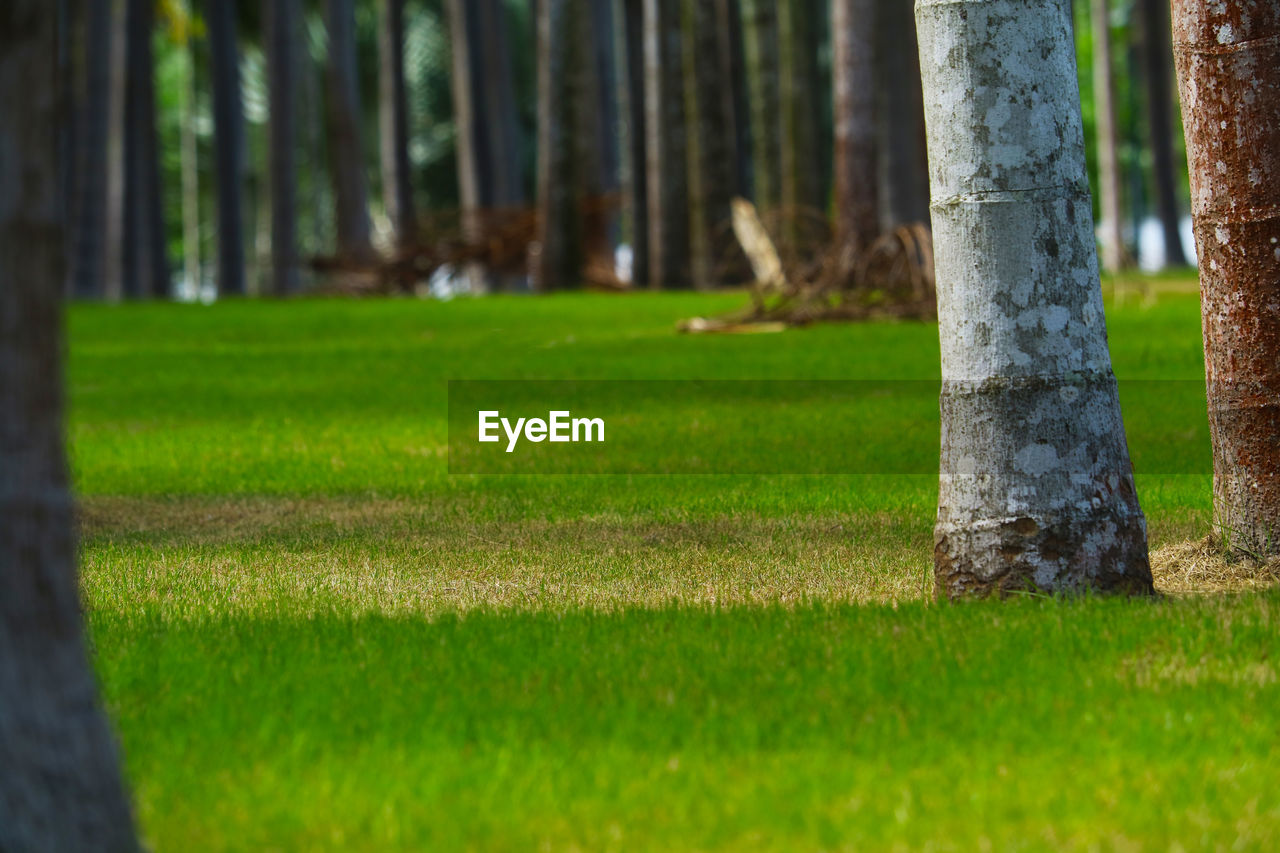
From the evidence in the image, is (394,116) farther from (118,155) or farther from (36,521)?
(36,521)

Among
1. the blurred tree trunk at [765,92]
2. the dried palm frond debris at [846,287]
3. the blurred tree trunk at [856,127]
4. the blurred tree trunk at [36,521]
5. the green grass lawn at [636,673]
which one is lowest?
the green grass lawn at [636,673]

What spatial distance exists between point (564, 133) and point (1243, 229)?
28.2m

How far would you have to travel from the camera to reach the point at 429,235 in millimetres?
38188

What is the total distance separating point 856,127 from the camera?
2358 centimetres

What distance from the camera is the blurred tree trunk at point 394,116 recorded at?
4250 centimetres

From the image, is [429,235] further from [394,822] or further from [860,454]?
[394,822]

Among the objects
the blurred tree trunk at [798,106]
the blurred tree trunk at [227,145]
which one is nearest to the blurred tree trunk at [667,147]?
the blurred tree trunk at [798,106]

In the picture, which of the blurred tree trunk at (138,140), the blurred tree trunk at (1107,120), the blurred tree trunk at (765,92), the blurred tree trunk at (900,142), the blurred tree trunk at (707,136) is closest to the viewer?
the blurred tree trunk at (900,142)

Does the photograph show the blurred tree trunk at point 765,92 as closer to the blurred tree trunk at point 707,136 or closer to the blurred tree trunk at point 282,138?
the blurred tree trunk at point 707,136

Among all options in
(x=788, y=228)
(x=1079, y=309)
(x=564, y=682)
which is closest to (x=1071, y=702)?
(x=564, y=682)

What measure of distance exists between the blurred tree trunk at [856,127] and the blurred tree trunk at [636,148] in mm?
11680

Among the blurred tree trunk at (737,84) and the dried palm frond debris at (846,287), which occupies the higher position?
the blurred tree trunk at (737,84)

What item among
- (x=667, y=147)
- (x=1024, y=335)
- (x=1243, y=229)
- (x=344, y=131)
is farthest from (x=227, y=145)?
(x=1024, y=335)

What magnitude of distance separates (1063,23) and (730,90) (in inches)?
1343
